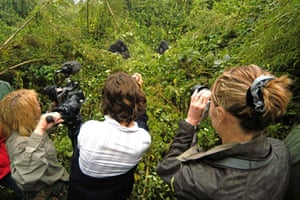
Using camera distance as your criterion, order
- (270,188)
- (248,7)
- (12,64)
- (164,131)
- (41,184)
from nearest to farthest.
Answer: (270,188) < (41,184) < (164,131) < (248,7) < (12,64)

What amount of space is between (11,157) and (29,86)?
2.05m

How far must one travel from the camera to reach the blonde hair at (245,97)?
125cm

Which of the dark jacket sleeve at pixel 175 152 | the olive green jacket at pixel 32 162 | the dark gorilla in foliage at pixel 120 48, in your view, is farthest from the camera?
the dark gorilla in foliage at pixel 120 48

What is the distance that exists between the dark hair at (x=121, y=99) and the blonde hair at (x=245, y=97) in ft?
1.93

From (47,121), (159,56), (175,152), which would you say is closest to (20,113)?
(47,121)

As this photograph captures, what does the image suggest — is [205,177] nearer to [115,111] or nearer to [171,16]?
[115,111]

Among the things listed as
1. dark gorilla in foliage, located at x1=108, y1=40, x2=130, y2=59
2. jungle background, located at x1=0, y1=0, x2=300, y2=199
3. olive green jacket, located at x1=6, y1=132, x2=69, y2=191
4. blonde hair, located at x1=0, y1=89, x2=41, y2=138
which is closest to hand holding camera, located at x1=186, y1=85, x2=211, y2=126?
jungle background, located at x1=0, y1=0, x2=300, y2=199

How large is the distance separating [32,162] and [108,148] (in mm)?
467

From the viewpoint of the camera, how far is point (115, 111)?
5.91 feet

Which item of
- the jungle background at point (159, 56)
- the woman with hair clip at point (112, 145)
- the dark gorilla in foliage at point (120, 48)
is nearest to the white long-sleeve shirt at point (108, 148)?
the woman with hair clip at point (112, 145)

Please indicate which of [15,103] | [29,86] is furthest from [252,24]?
[29,86]

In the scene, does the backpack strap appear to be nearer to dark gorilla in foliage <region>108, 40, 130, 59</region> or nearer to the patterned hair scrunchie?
the patterned hair scrunchie

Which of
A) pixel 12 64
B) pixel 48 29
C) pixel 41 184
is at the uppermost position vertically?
pixel 48 29

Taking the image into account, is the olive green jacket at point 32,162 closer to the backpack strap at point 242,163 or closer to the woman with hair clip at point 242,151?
the woman with hair clip at point 242,151
